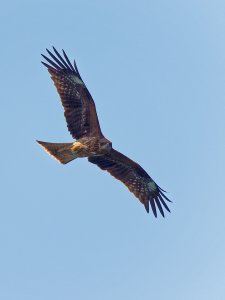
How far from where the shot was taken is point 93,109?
750 inches

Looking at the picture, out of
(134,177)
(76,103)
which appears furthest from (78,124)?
(134,177)

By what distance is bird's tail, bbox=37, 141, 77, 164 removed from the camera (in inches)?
745

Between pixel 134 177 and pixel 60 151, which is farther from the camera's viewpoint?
pixel 134 177

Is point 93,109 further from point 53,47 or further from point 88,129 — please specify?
point 53,47

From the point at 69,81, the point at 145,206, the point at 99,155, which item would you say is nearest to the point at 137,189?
the point at 145,206

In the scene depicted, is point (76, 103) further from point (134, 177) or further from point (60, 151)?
point (134, 177)

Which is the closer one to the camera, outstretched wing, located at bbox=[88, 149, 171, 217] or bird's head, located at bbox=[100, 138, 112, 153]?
bird's head, located at bbox=[100, 138, 112, 153]

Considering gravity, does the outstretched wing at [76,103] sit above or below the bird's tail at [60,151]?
above

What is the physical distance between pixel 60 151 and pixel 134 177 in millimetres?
2870

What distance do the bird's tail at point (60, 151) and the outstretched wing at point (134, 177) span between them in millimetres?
1403

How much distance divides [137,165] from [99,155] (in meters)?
1.54

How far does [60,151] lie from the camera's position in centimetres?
1898

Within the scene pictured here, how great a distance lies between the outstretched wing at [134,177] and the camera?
2042 cm

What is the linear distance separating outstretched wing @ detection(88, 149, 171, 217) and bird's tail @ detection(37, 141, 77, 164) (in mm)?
1403
